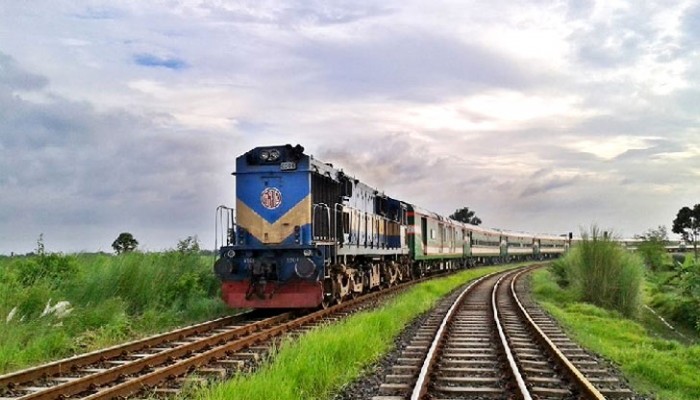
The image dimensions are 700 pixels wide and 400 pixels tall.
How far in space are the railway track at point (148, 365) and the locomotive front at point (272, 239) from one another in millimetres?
1842

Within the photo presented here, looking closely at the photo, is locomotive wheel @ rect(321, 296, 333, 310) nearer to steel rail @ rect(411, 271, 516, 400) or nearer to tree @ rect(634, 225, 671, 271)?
steel rail @ rect(411, 271, 516, 400)

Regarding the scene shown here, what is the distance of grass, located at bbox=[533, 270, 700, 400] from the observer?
9125 millimetres

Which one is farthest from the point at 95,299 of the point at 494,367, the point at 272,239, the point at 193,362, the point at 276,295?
the point at 494,367

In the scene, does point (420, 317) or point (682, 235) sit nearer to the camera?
point (420, 317)

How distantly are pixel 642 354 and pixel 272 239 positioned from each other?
8.33 meters

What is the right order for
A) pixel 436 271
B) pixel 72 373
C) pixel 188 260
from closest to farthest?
pixel 72 373
pixel 188 260
pixel 436 271

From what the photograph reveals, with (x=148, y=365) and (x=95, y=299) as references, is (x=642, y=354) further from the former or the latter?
(x=95, y=299)

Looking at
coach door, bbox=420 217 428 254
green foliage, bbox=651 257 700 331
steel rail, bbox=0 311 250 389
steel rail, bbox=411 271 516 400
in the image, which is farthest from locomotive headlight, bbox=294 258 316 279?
coach door, bbox=420 217 428 254

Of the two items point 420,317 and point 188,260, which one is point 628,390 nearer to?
point 420,317

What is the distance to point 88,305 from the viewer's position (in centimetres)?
1347

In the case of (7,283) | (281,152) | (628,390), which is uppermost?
(281,152)

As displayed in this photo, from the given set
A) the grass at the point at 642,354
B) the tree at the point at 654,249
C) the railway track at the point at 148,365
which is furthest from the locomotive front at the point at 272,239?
the tree at the point at 654,249

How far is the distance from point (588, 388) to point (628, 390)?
2.92 feet

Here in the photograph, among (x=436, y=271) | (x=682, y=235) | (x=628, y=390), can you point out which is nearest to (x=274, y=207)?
(x=628, y=390)
